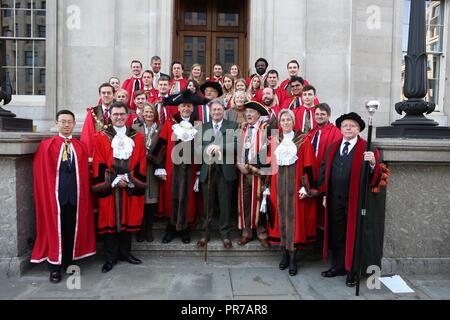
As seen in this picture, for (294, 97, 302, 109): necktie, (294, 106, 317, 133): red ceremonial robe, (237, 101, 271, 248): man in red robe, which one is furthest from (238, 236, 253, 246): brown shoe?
(294, 97, 302, 109): necktie

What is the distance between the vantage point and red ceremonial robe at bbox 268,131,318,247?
481 centimetres

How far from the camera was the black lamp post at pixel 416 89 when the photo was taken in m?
4.87

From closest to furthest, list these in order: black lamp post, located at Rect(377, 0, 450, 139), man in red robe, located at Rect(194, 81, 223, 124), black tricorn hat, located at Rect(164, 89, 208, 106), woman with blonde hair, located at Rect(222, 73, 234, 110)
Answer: black lamp post, located at Rect(377, 0, 450, 139)
black tricorn hat, located at Rect(164, 89, 208, 106)
man in red robe, located at Rect(194, 81, 223, 124)
woman with blonde hair, located at Rect(222, 73, 234, 110)

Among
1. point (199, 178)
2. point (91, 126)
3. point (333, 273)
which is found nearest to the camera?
point (333, 273)

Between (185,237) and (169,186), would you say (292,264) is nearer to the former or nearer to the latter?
(185,237)

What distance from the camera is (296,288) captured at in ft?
14.4

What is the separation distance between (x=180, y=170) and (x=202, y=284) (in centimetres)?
158

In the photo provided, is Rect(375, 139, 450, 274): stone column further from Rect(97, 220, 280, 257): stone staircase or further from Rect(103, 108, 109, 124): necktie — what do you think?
Rect(103, 108, 109, 124): necktie

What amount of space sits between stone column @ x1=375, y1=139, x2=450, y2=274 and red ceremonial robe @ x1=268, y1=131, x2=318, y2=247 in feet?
2.93

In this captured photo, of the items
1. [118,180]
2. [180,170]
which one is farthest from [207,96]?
[118,180]

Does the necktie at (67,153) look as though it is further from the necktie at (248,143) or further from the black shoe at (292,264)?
the black shoe at (292,264)

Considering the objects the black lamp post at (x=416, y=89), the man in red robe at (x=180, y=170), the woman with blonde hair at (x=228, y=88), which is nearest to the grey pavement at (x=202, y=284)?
the man in red robe at (x=180, y=170)

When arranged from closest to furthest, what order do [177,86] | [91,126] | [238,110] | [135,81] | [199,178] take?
[199,178]
[91,126]
[238,110]
[177,86]
[135,81]

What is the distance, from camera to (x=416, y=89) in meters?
4.98
